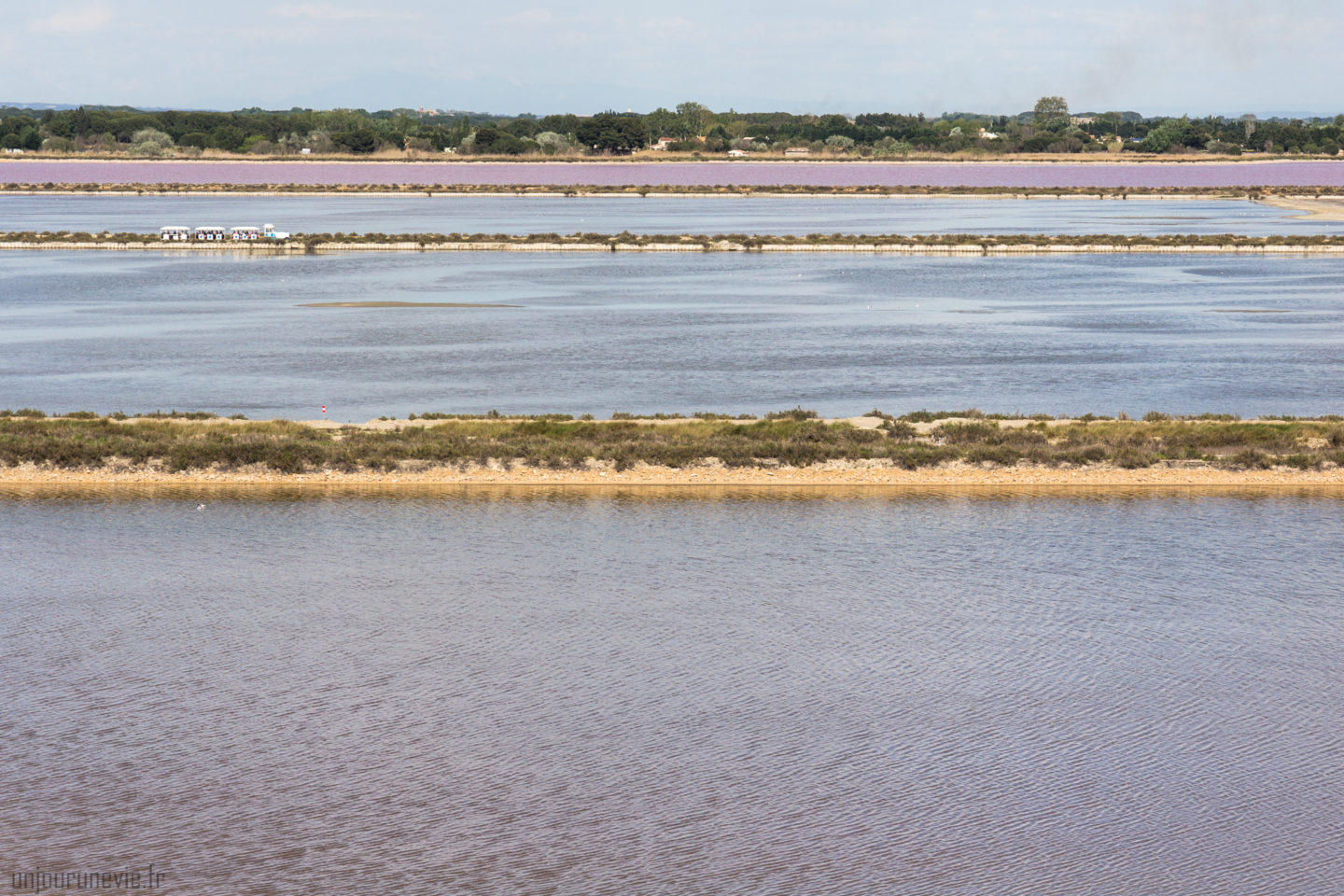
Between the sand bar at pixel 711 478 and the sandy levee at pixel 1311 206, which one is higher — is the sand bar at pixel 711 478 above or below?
below

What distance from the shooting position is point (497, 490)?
90.7 feet

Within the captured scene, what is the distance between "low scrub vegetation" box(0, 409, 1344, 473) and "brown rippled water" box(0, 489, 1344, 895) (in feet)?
7.69

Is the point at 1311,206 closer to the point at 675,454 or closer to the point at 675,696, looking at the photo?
the point at 675,454

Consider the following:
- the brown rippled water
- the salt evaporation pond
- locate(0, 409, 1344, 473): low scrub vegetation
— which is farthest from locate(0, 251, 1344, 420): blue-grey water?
the salt evaporation pond

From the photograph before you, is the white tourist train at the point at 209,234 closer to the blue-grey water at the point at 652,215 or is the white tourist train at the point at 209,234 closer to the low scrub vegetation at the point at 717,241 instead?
the low scrub vegetation at the point at 717,241

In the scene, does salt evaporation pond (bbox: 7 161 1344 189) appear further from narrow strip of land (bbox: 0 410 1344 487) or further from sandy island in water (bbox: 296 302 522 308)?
narrow strip of land (bbox: 0 410 1344 487)

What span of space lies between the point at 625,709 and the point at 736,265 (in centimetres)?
5470

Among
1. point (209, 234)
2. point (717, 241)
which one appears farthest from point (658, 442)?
point (209, 234)

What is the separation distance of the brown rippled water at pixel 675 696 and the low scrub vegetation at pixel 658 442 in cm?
234

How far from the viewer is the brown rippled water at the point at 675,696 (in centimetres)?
1345

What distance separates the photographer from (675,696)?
17.2 m

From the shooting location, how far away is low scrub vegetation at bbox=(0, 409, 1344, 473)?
1126 inches

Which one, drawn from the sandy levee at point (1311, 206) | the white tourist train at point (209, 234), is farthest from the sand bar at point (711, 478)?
the sandy levee at point (1311, 206)

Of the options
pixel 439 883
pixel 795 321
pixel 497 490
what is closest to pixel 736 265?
pixel 795 321
